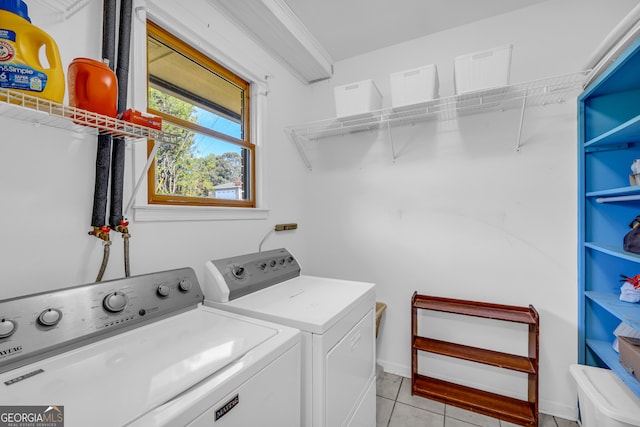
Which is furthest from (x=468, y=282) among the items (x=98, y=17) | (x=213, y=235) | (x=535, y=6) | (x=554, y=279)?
(x=98, y=17)

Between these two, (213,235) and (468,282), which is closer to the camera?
(213,235)

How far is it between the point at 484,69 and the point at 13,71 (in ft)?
6.81

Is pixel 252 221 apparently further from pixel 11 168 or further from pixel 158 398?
pixel 158 398

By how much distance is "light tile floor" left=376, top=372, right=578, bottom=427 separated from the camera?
67.7 inches

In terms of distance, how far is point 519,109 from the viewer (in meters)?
1.86

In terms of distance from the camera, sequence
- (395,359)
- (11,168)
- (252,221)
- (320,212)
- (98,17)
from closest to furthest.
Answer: (11,168), (98,17), (252,221), (395,359), (320,212)

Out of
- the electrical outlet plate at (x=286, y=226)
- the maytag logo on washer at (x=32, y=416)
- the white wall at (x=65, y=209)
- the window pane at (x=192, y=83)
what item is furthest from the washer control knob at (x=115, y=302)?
the electrical outlet plate at (x=286, y=226)

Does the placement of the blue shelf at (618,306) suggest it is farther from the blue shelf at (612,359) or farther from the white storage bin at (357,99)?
the white storage bin at (357,99)

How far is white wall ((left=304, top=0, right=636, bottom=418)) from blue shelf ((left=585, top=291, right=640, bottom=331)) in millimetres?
155

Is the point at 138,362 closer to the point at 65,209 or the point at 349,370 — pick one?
the point at 65,209

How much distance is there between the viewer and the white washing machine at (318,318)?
1.04 metres

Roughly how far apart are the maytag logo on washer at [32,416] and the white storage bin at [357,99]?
202 cm

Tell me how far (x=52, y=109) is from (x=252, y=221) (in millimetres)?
1243

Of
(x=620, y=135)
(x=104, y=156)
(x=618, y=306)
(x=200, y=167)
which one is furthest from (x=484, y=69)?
(x=104, y=156)
